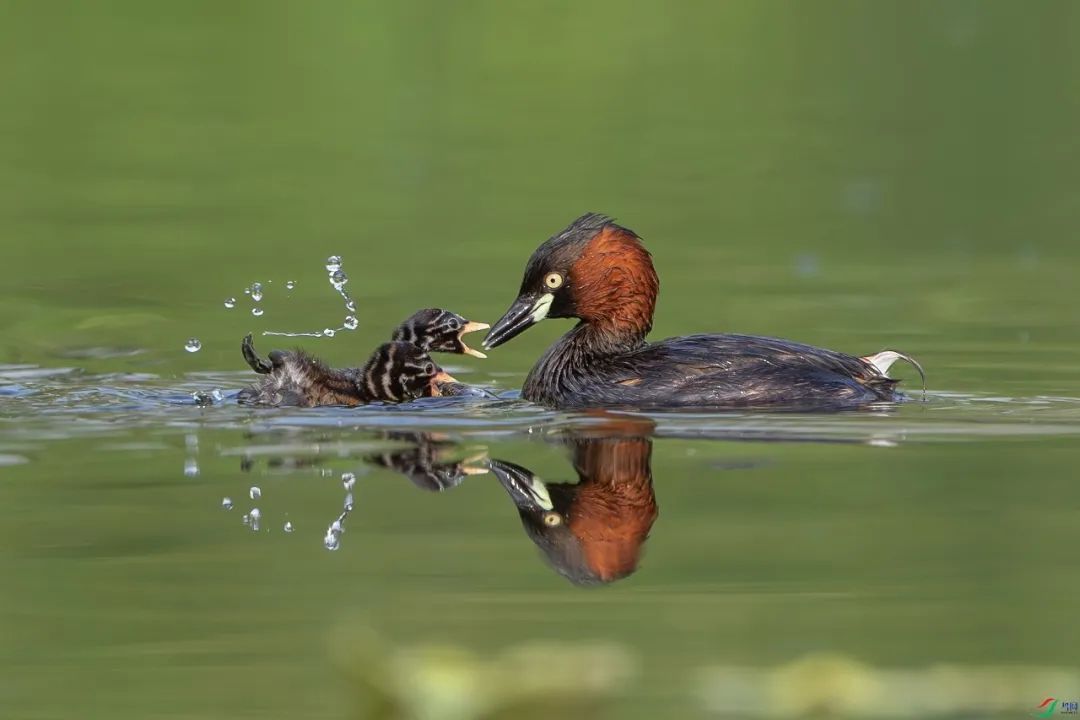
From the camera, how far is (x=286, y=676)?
4.59 metres

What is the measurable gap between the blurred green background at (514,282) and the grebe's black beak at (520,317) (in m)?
1.13

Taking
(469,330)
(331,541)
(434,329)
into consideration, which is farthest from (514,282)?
(331,541)

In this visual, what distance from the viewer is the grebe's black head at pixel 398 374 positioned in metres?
8.90

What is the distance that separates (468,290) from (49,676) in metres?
7.08

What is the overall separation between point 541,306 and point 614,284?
362 mm

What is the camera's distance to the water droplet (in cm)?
604

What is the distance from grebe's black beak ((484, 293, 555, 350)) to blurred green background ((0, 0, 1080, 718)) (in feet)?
3.71

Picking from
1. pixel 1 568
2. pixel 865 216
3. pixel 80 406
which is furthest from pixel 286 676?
pixel 865 216

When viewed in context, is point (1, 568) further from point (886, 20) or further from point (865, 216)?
point (886, 20)

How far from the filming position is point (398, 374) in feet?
29.2

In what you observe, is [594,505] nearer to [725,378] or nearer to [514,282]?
[725,378]

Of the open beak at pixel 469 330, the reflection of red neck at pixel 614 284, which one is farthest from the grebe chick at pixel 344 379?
the reflection of red neck at pixel 614 284

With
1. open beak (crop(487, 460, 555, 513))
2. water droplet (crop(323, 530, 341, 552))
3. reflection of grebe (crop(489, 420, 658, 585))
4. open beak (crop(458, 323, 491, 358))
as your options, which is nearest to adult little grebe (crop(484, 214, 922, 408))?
open beak (crop(458, 323, 491, 358))

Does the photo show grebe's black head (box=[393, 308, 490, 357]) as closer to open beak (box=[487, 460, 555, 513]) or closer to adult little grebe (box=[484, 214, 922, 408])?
adult little grebe (box=[484, 214, 922, 408])
